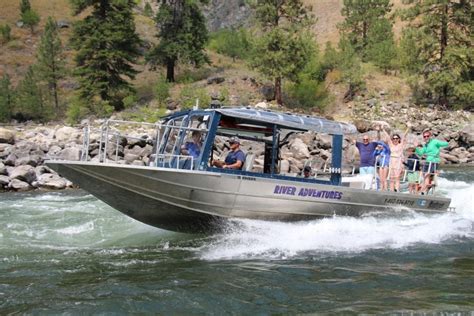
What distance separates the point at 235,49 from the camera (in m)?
54.0

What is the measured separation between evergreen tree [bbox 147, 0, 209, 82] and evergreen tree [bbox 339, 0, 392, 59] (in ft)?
58.5

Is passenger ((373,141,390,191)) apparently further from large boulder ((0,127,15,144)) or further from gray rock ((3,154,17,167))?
large boulder ((0,127,15,144))

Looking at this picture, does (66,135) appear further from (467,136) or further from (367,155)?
(467,136)

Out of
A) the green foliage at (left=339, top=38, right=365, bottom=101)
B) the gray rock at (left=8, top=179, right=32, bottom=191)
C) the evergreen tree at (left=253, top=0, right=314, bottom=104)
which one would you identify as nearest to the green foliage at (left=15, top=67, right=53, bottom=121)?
the evergreen tree at (left=253, top=0, right=314, bottom=104)

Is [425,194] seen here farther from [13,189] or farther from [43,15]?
[43,15]

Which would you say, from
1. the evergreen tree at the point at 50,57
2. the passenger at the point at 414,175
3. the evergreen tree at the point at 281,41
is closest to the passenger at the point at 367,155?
the passenger at the point at 414,175

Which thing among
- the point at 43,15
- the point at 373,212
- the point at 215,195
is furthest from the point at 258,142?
the point at 43,15

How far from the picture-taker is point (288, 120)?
1076cm

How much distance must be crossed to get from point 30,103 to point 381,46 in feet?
99.1

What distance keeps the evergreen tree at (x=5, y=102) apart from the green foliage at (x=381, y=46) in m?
30.8

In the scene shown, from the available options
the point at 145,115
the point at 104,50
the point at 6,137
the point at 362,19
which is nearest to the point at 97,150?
the point at 6,137

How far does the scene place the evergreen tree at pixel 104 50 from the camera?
115 feet

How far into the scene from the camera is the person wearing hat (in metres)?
10.5

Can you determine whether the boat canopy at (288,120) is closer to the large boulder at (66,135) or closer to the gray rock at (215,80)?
the large boulder at (66,135)
